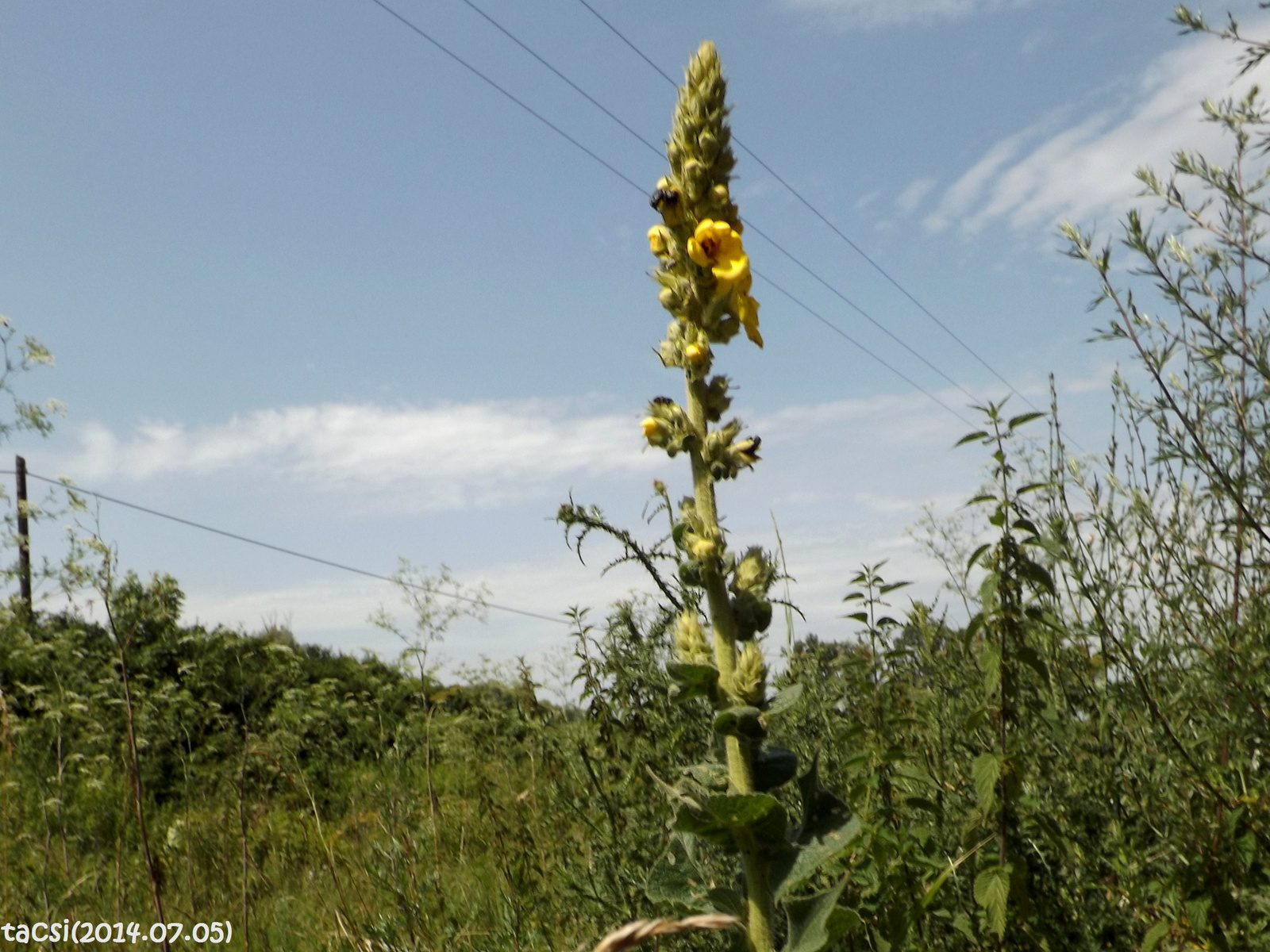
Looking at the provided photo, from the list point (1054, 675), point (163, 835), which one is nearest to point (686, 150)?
point (1054, 675)

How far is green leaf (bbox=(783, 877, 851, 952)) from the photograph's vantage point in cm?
160

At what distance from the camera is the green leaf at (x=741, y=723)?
1.64 m

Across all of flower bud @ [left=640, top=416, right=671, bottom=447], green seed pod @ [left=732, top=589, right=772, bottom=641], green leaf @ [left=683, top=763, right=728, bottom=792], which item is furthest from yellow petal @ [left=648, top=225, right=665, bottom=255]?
green leaf @ [left=683, top=763, right=728, bottom=792]

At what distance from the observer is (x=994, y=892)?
74.1 inches

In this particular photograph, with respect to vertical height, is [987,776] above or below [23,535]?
below

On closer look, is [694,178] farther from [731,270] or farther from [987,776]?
[987,776]

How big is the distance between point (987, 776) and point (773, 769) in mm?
521

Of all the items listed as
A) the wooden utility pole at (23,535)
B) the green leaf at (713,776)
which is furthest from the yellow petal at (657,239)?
the wooden utility pole at (23,535)

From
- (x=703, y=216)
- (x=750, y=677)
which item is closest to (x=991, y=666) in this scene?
(x=750, y=677)

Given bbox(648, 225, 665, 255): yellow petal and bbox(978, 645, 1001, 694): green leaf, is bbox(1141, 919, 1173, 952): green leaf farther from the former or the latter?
bbox(648, 225, 665, 255): yellow petal

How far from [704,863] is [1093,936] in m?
0.90

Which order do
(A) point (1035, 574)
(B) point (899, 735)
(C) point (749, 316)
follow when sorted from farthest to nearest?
(B) point (899, 735)
(A) point (1035, 574)
(C) point (749, 316)

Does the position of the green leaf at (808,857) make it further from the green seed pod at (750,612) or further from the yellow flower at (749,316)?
the yellow flower at (749,316)

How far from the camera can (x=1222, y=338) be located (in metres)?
2.74
